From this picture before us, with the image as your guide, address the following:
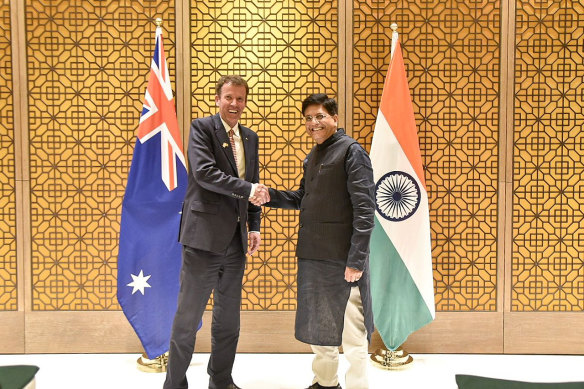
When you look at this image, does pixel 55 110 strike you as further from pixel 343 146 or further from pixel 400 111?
→ pixel 400 111

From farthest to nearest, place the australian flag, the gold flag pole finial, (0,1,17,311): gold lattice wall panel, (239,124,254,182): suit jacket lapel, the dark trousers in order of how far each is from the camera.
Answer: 1. (0,1,17,311): gold lattice wall panel
2. the gold flag pole finial
3. the australian flag
4. (239,124,254,182): suit jacket lapel
5. the dark trousers

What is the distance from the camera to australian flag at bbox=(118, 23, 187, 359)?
3.26 metres

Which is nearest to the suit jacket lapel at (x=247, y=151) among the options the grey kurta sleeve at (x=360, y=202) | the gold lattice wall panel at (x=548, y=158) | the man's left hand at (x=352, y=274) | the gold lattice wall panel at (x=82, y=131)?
the grey kurta sleeve at (x=360, y=202)

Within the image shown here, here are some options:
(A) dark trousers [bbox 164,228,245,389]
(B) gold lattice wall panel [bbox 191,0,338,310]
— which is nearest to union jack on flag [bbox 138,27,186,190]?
(B) gold lattice wall panel [bbox 191,0,338,310]

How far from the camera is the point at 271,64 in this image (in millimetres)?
3691

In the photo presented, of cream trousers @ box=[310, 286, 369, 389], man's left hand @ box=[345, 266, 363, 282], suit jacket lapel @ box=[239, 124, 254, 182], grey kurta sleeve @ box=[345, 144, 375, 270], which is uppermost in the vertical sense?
suit jacket lapel @ box=[239, 124, 254, 182]

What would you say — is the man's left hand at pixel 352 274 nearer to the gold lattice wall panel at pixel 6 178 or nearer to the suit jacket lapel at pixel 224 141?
the suit jacket lapel at pixel 224 141

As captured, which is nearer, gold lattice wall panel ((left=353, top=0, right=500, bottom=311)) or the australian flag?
the australian flag

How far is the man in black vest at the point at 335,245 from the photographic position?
256 centimetres

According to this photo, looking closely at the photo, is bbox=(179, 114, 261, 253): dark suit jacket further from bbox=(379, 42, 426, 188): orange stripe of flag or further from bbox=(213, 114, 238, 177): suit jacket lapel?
bbox=(379, 42, 426, 188): orange stripe of flag

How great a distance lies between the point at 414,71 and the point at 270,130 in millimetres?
1228

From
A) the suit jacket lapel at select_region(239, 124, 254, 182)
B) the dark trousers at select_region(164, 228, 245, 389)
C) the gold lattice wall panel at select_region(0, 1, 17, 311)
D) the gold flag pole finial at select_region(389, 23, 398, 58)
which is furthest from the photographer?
the gold lattice wall panel at select_region(0, 1, 17, 311)

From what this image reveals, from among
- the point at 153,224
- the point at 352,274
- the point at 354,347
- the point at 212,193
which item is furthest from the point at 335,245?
the point at 153,224

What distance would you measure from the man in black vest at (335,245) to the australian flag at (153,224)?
108cm
